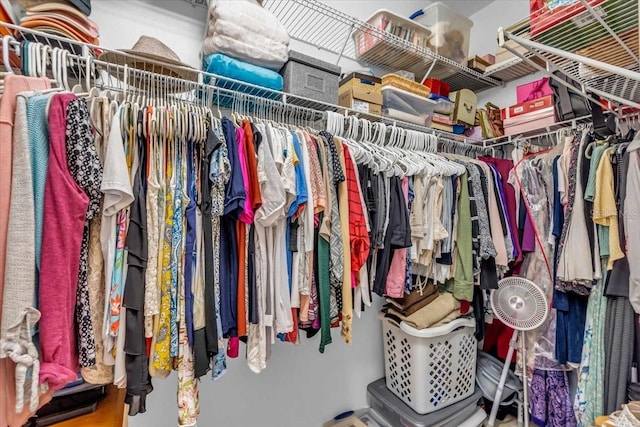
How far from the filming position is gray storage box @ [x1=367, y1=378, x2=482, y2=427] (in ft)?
4.86

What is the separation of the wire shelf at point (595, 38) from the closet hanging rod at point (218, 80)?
0.62m

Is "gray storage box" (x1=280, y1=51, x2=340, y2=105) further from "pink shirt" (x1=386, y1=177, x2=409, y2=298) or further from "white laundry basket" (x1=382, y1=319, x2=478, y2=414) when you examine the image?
"white laundry basket" (x1=382, y1=319, x2=478, y2=414)

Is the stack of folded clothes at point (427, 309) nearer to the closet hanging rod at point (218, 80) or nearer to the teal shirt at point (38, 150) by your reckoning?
the closet hanging rod at point (218, 80)

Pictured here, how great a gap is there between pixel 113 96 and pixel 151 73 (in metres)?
0.16

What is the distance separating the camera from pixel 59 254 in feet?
2.12

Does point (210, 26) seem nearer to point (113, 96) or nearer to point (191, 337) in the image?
point (113, 96)

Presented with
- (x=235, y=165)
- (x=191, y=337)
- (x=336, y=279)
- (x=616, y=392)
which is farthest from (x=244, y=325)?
(x=616, y=392)

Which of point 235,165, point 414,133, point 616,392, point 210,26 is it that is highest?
point 210,26

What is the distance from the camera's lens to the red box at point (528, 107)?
63.0 inches

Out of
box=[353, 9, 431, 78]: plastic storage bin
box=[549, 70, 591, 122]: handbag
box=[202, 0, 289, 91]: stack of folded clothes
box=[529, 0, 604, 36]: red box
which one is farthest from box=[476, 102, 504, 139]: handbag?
A: box=[202, 0, 289, 91]: stack of folded clothes

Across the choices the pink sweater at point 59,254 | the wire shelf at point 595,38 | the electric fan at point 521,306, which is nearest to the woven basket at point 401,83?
the wire shelf at point 595,38

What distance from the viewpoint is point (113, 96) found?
2.96 feet

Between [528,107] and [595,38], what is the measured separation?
0.67 meters

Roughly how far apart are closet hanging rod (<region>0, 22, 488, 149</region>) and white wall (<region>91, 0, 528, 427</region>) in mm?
352
